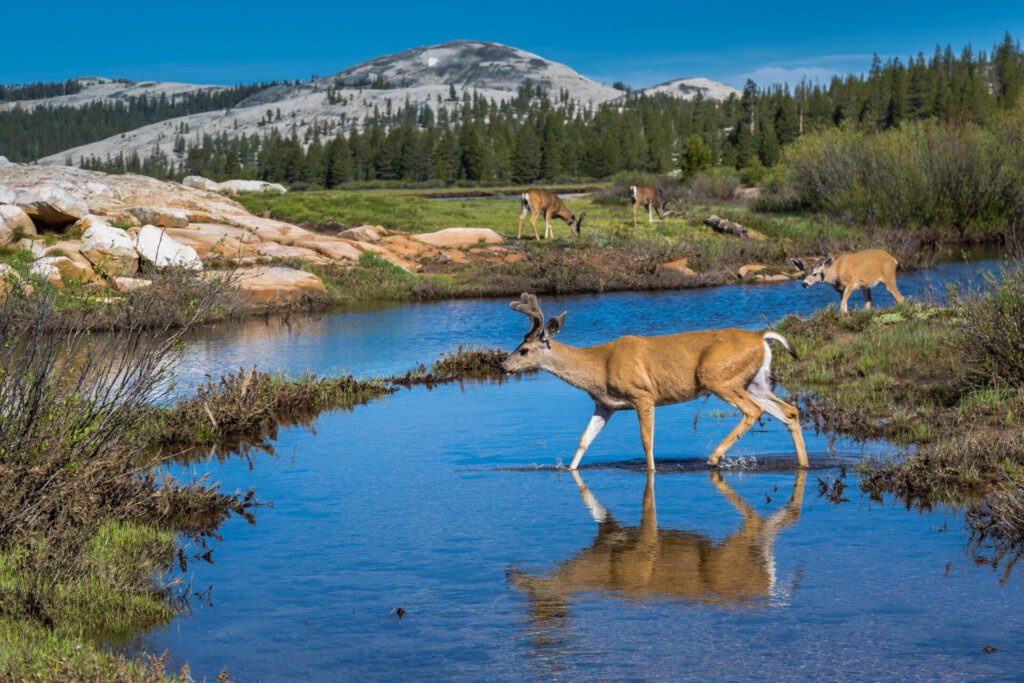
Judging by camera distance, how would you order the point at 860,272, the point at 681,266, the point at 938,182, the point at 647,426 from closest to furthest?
1. the point at 647,426
2. the point at 860,272
3. the point at 681,266
4. the point at 938,182

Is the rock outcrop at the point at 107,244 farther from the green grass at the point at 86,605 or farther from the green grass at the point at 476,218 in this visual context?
the green grass at the point at 86,605

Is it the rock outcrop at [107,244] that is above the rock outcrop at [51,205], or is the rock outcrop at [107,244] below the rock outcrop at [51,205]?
below

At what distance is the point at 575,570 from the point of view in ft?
29.9

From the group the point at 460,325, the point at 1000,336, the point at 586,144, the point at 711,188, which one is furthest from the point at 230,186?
the point at 586,144

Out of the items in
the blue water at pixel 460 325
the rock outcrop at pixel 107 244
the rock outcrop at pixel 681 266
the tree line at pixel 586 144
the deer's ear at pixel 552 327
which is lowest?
the blue water at pixel 460 325

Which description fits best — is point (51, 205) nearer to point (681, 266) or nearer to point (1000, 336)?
point (681, 266)

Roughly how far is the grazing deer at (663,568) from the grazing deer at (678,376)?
1762mm

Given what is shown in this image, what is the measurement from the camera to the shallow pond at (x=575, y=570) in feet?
23.7

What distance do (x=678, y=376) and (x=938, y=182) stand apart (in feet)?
129

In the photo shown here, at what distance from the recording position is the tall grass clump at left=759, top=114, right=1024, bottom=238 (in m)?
47.6

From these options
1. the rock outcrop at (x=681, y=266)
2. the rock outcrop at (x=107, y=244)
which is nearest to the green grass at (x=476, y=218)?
the rock outcrop at (x=681, y=266)

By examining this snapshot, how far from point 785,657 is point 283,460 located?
27.1 ft

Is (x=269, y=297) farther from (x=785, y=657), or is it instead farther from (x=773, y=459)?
(x=785, y=657)

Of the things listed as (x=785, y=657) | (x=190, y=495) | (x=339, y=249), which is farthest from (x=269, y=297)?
(x=785, y=657)
